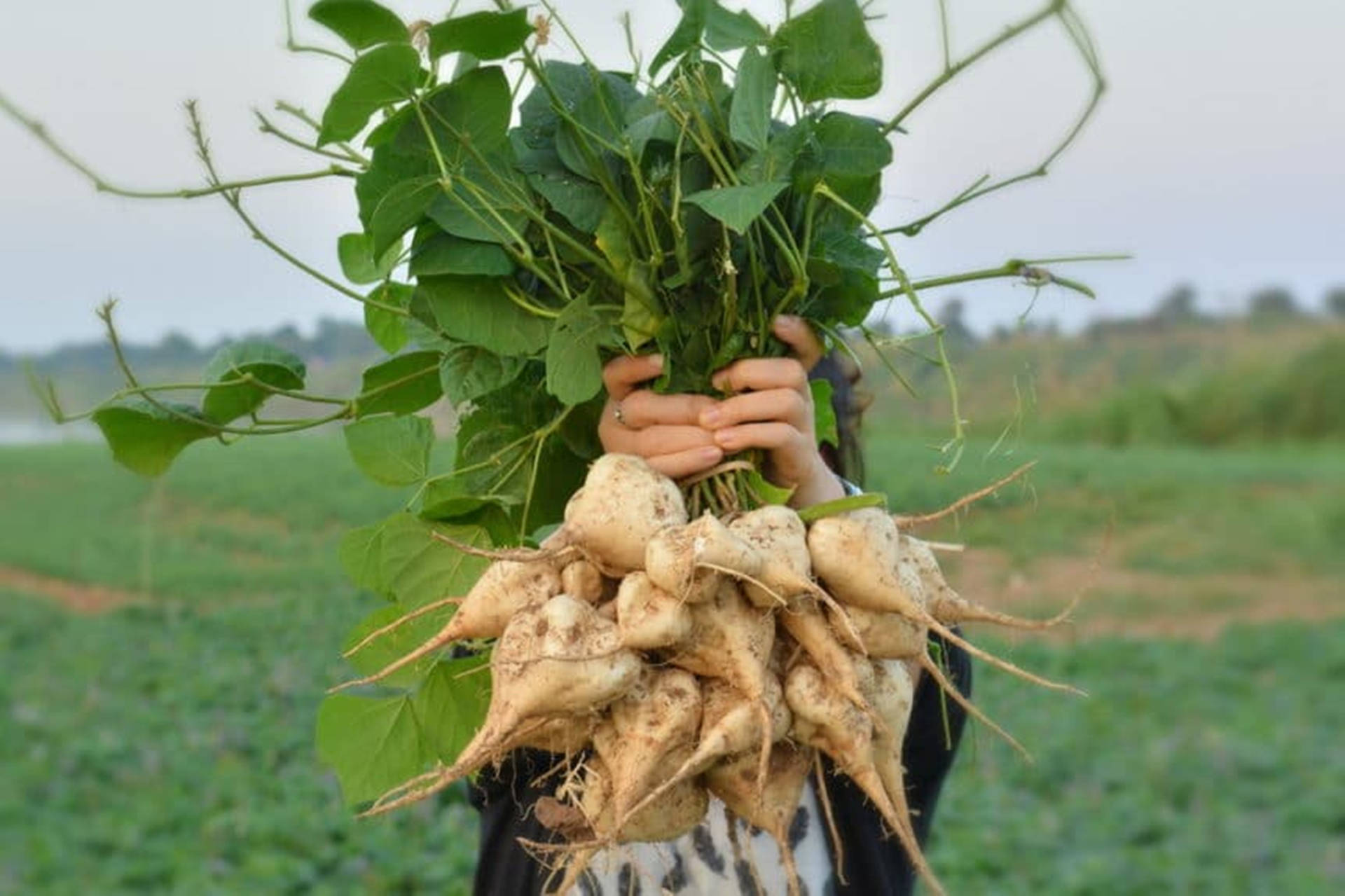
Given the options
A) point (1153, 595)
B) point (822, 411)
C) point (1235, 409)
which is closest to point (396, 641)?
point (822, 411)

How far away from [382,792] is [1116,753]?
427 cm

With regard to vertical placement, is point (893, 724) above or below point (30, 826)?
above

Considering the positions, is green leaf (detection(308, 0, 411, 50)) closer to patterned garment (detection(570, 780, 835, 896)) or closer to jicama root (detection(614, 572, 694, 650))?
jicama root (detection(614, 572, 694, 650))

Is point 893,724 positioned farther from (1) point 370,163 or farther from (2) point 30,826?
(2) point 30,826

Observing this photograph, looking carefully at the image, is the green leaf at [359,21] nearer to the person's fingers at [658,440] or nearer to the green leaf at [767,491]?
the person's fingers at [658,440]

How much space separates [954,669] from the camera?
1766 mm

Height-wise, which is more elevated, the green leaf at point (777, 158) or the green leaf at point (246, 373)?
the green leaf at point (777, 158)

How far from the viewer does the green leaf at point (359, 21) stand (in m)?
1.28

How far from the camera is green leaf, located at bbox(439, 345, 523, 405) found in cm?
139

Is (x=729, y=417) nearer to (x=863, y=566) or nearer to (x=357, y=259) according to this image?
(x=863, y=566)

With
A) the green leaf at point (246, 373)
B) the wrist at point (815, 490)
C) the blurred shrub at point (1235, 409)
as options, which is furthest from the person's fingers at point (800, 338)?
the blurred shrub at point (1235, 409)

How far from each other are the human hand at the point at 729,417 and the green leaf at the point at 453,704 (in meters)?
0.30

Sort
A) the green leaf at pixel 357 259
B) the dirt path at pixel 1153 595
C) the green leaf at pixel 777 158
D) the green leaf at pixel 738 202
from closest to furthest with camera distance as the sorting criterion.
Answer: the green leaf at pixel 738 202 → the green leaf at pixel 777 158 → the green leaf at pixel 357 259 → the dirt path at pixel 1153 595

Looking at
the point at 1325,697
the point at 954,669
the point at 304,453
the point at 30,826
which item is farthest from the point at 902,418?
the point at 954,669
